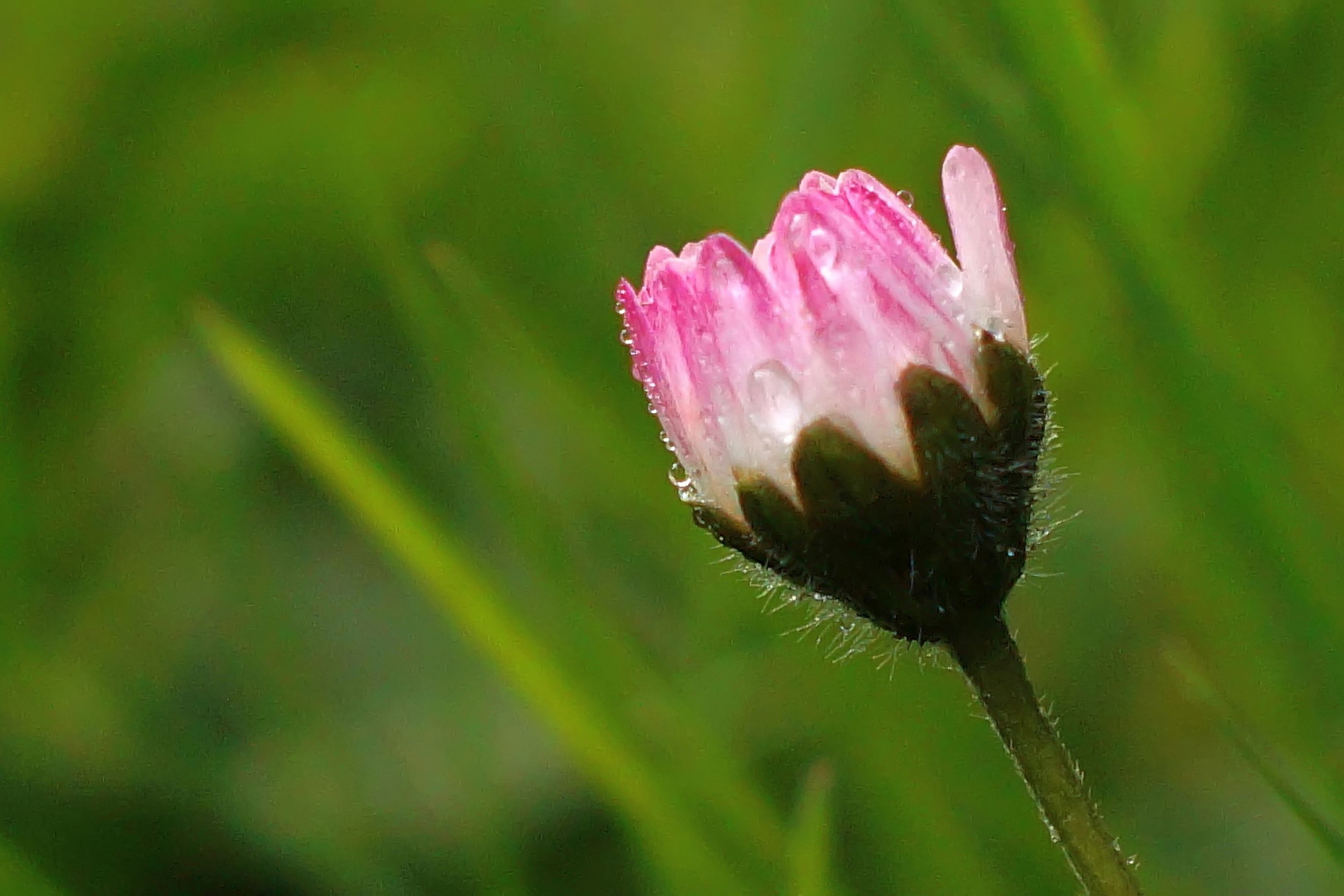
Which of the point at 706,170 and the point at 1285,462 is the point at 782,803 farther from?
the point at 706,170

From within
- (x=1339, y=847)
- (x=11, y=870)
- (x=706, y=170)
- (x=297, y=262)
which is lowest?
(x=1339, y=847)

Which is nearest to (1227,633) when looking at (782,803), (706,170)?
(782,803)

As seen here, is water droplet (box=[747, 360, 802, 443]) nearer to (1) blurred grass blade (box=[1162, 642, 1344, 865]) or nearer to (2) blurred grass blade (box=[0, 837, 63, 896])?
(1) blurred grass blade (box=[1162, 642, 1344, 865])

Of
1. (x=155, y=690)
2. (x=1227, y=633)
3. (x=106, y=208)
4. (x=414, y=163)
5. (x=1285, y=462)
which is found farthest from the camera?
(x=414, y=163)

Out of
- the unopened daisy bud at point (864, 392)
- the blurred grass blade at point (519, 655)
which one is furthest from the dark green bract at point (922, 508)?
the blurred grass blade at point (519, 655)

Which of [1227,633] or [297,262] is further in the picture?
[297,262]

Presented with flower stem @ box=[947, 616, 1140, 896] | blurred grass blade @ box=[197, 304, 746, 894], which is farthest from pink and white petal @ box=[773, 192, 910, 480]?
blurred grass blade @ box=[197, 304, 746, 894]

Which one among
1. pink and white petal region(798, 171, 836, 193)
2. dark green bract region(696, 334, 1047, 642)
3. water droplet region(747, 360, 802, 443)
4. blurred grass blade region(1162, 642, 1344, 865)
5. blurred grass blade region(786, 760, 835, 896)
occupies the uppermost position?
pink and white petal region(798, 171, 836, 193)

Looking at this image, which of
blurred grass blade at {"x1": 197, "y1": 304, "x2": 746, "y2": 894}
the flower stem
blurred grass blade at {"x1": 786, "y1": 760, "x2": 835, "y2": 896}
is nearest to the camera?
the flower stem
